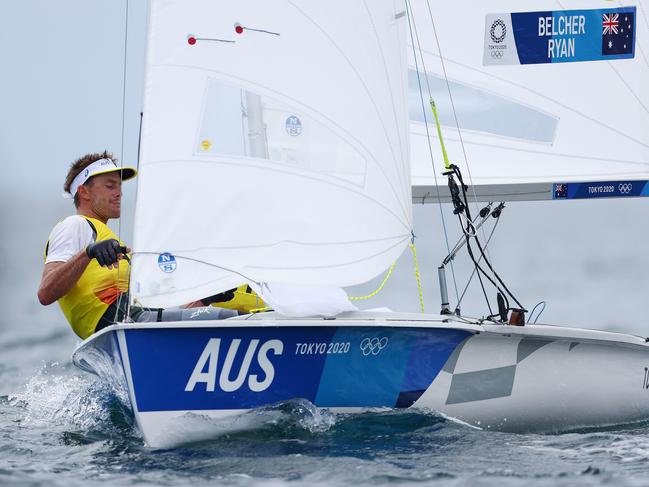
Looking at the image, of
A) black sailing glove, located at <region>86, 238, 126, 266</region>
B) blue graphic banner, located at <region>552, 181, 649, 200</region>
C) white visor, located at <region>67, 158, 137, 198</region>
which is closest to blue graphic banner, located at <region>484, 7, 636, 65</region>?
blue graphic banner, located at <region>552, 181, 649, 200</region>

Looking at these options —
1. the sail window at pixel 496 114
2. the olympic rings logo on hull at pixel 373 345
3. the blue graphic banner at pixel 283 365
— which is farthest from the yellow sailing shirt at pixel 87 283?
the sail window at pixel 496 114

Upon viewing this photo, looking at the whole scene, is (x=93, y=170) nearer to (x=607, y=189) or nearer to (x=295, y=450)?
(x=295, y=450)

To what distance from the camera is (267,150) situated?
5.54 m

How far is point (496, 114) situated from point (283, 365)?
2329mm

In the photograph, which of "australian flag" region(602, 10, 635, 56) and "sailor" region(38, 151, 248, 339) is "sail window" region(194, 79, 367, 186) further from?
"australian flag" region(602, 10, 635, 56)

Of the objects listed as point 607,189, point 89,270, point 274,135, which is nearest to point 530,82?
point 607,189

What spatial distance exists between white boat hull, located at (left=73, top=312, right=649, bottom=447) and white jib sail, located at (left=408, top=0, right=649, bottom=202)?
4.81ft

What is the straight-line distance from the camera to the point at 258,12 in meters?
5.47

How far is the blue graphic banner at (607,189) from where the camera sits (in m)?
6.78

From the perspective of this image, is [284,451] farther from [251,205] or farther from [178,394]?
[251,205]

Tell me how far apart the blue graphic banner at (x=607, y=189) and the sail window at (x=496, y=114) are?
0.95 feet

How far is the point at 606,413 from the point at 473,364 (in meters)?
0.78

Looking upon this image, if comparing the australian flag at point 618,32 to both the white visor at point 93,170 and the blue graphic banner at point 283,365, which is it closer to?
the blue graphic banner at point 283,365

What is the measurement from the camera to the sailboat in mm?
5160
